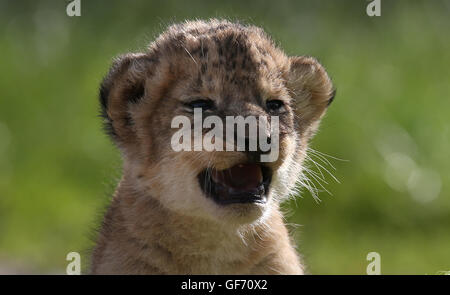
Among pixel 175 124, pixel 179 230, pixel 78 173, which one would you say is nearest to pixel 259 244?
pixel 179 230

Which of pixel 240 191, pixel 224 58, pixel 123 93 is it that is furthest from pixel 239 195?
pixel 123 93

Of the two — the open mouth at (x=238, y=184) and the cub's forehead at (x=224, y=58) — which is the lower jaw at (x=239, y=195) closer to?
the open mouth at (x=238, y=184)

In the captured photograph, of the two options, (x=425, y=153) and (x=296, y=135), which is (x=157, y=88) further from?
(x=425, y=153)

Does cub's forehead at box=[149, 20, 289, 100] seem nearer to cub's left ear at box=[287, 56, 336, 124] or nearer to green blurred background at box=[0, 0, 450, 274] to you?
Result: cub's left ear at box=[287, 56, 336, 124]

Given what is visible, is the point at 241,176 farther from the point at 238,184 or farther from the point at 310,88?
the point at 310,88

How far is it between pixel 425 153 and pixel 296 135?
5.49 m

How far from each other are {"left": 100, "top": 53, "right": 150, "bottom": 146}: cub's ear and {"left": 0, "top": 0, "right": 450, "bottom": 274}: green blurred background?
12.9 ft

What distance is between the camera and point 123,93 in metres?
6.86

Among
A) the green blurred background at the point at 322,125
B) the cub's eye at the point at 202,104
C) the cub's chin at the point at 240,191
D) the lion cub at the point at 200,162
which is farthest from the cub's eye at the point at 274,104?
the green blurred background at the point at 322,125

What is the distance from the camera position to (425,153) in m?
12.0

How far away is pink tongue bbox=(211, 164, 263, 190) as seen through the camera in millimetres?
6211

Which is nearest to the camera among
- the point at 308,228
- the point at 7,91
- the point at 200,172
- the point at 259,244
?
the point at 200,172

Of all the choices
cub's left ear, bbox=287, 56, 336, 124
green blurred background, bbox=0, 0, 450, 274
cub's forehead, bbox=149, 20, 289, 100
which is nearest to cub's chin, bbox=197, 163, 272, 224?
cub's forehead, bbox=149, 20, 289, 100

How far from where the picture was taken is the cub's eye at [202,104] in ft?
21.0
